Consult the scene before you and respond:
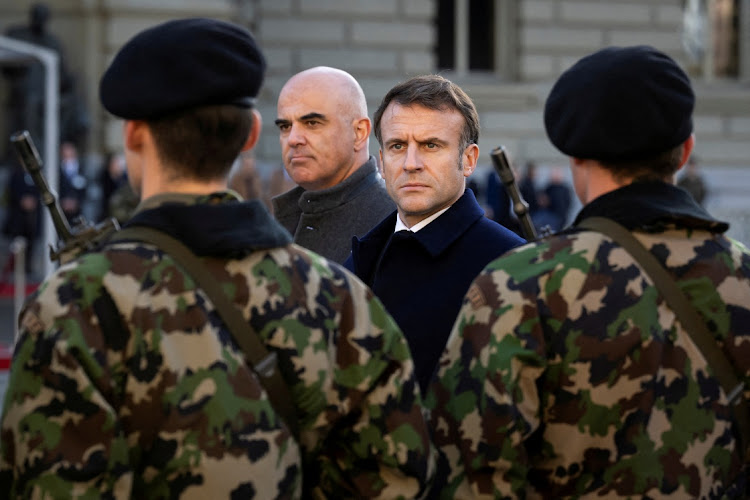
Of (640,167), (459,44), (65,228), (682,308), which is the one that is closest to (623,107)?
(640,167)

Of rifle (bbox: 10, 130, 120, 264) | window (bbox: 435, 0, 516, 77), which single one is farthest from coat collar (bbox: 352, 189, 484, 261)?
window (bbox: 435, 0, 516, 77)

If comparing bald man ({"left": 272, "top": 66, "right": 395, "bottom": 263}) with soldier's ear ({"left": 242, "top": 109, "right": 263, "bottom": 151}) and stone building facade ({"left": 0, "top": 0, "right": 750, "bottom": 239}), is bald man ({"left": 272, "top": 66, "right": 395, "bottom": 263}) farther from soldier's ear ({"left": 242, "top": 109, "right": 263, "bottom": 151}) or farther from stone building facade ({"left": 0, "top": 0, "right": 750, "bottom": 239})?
stone building facade ({"left": 0, "top": 0, "right": 750, "bottom": 239})

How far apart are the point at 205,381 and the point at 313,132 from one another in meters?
1.95

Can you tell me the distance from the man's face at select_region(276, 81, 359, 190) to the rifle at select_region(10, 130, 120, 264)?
98 centimetres

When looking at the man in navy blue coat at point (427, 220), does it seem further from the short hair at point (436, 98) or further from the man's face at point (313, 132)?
the man's face at point (313, 132)

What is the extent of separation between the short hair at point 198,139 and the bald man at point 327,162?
67.3 inches

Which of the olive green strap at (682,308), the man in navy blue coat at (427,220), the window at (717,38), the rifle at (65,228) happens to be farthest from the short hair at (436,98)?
the window at (717,38)

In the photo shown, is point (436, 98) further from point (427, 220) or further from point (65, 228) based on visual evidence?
point (65, 228)

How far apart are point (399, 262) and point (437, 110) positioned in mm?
427

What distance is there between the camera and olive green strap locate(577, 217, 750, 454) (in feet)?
7.72

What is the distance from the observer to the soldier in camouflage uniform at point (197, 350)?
6.56ft

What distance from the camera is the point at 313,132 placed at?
155 inches

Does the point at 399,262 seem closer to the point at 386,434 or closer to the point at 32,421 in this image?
the point at 386,434

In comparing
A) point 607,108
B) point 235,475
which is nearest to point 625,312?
point 607,108
